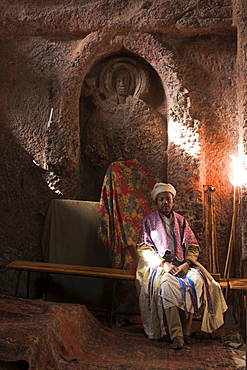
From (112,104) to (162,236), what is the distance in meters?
2.16

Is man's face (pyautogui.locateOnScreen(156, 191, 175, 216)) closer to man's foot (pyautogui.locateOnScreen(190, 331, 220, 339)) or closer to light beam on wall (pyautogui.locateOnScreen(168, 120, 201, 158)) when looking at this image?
light beam on wall (pyautogui.locateOnScreen(168, 120, 201, 158))

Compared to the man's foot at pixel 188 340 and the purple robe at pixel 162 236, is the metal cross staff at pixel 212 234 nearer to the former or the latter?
the purple robe at pixel 162 236

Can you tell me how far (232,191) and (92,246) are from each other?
194 cm

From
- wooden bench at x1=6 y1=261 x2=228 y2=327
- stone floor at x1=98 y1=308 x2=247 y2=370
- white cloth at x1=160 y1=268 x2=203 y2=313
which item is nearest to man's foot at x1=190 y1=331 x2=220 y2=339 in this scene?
stone floor at x1=98 y1=308 x2=247 y2=370

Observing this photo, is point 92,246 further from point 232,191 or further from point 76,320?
point 232,191

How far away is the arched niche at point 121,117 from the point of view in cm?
568

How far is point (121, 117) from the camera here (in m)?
5.75

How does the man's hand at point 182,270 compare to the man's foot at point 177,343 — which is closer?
the man's foot at point 177,343

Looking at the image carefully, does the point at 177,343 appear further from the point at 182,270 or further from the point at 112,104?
the point at 112,104

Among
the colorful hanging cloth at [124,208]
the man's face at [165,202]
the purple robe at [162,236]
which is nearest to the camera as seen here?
the purple robe at [162,236]

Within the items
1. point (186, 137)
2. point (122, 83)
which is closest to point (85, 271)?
point (186, 137)

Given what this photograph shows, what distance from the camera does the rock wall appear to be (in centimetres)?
543

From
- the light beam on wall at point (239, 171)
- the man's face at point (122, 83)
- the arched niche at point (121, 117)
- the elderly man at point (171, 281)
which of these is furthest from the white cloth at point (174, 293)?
the man's face at point (122, 83)

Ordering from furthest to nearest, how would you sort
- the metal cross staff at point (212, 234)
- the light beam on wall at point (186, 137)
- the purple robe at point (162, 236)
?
the light beam on wall at point (186, 137)
the metal cross staff at point (212, 234)
the purple robe at point (162, 236)
